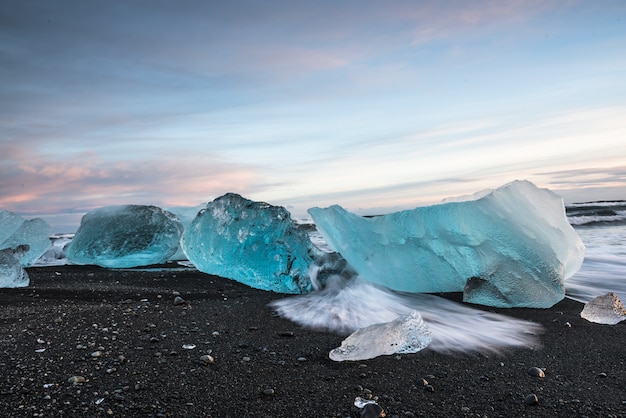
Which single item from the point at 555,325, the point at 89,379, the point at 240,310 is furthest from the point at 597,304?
the point at 89,379

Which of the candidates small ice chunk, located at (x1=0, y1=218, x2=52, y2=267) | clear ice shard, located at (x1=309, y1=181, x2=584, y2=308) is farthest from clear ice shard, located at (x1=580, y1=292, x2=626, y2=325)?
small ice chunk, located at (x1=0, y1=218, x2=52, y2=267)

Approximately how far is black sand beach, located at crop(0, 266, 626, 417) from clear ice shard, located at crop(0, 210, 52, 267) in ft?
11.2

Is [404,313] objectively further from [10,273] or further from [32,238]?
[32,238]

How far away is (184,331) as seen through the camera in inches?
110

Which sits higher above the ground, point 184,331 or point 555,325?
point 184,331

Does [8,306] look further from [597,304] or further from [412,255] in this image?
[597,304]

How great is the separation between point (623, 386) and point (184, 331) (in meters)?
→ 2.43

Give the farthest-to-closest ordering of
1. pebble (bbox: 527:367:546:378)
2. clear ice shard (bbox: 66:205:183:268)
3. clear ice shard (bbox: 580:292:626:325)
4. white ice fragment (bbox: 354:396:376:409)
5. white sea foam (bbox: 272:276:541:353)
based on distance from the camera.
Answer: clear ice shard (bbox: 66:205:183:268) < clear ice shard (bbox: 580:292:626:325) < white sea foam (bbox: 272:276:541:353) < pebble (bbox: 527:367:546:378) < white ice fragment (bbox: 354:396:376:409)

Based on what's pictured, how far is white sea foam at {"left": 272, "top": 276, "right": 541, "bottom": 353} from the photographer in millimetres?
2873

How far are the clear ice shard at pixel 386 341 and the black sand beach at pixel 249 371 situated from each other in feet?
0.19

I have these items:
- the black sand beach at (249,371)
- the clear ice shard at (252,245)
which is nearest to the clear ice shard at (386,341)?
the black sand beach at (249,371)

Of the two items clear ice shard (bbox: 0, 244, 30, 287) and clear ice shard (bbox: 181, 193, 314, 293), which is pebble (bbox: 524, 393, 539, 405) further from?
clear ice shard (bbox: 0, 244, 30, 287)

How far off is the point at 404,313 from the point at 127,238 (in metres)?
4.15

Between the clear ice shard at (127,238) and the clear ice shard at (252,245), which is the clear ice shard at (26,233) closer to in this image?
the clear ice shard at (127,238)
